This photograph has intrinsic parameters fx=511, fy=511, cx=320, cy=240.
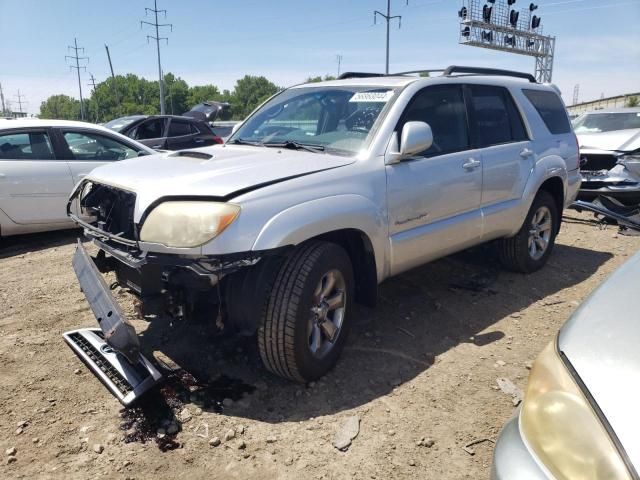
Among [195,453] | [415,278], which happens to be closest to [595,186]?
[415,278]

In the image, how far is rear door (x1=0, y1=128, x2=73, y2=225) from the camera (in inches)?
226

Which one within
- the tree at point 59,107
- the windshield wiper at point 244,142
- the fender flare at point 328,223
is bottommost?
the fender flare at point 328,223

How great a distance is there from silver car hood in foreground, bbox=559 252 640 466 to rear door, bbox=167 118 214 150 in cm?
950

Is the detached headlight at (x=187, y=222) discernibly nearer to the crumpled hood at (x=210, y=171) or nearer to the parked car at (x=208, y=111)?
the crumpled hood at (x=210, y=171)

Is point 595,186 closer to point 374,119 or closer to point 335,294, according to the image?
point 374,119

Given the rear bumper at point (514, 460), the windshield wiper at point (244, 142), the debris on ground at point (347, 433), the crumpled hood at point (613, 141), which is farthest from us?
the crumpled hood at point (613, 141)

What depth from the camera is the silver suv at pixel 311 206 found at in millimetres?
2609

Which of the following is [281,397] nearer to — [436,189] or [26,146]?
[436,189]

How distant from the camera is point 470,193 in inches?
156

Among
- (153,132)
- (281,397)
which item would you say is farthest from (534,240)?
(153,132)

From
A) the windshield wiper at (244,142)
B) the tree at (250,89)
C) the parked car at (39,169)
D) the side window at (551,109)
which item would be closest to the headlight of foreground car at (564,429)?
the windshield wiper at (244,142)

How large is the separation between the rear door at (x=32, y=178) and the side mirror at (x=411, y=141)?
4.42 m

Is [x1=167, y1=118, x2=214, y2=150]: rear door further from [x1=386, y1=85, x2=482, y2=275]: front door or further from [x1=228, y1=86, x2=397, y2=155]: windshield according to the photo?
[x1=386, y1=85, x2=482, y2=275]: front door

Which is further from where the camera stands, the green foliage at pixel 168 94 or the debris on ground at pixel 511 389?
the green foliage at pixel 168 94
